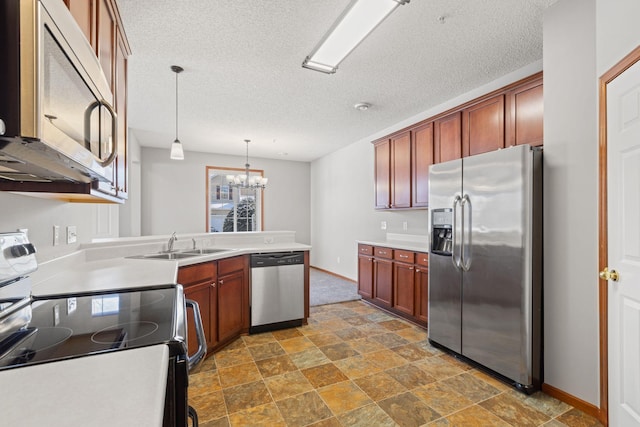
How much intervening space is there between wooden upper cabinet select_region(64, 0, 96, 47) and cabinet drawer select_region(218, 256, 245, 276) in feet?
6.25

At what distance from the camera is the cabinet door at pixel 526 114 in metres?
2.56

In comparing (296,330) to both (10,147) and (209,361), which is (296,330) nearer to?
(209,361)

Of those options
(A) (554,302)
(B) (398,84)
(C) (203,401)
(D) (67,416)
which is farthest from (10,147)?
(B) (398,84)

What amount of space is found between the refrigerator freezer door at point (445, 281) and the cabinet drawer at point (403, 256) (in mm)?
579

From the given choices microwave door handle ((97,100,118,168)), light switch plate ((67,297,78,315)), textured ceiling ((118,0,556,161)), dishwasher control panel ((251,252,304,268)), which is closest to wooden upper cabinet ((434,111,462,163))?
textured ceiling ((118,0,556,161))

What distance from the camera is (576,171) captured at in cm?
201

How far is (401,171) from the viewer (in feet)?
13.5

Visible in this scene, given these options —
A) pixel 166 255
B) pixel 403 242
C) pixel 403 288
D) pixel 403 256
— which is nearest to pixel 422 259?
pixel 403 256

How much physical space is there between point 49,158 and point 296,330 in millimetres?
2943

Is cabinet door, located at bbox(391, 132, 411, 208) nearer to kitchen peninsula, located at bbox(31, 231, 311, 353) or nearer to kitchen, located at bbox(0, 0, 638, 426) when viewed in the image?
kitchen, located at bbox(0, 0, 638, 426)

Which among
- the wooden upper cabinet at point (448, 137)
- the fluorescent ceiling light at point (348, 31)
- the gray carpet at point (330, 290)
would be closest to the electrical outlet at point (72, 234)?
the fluorescent ceiling light at point (348, 31)

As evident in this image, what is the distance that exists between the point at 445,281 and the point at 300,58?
2378 millimetres

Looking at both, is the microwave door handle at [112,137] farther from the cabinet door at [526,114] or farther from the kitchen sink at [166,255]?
the cabinet door at [526,114]

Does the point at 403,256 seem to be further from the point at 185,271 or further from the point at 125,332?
the point at 125,332
